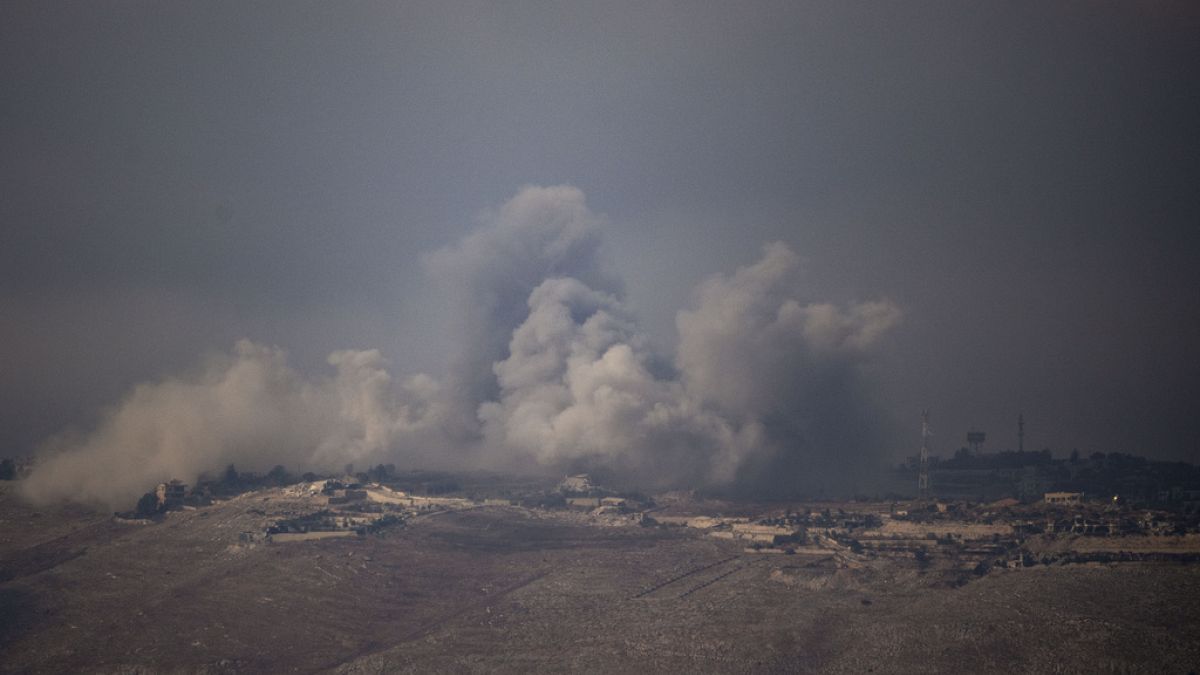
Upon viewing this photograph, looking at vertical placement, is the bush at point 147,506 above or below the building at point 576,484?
below

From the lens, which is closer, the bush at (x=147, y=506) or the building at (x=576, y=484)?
the bush at (x=147, y=506)

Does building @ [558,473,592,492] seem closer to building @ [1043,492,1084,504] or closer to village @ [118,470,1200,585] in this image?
village @ [118,470,1200,585]

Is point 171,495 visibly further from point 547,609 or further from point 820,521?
point 820,521

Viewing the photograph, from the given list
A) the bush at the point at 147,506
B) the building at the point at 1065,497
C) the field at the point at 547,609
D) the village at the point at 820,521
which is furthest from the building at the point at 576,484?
the building at the point at 1065,497

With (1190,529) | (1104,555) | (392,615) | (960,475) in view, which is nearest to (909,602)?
(1104,555)

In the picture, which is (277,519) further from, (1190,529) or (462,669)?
(1190,529)

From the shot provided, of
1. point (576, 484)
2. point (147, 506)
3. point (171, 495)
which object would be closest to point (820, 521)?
point (576, 484)

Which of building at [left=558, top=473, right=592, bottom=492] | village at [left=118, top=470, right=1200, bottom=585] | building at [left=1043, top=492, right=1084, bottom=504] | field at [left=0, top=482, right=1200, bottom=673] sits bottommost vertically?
field at [left=0, top=482, right=1200, bottom=673]

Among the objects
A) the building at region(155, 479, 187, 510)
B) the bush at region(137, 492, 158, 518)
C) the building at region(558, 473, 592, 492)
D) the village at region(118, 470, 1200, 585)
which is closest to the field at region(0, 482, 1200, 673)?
the village at region(118, 470, 1200, 585)

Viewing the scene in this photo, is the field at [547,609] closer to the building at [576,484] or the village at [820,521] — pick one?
the village at [820,521]
